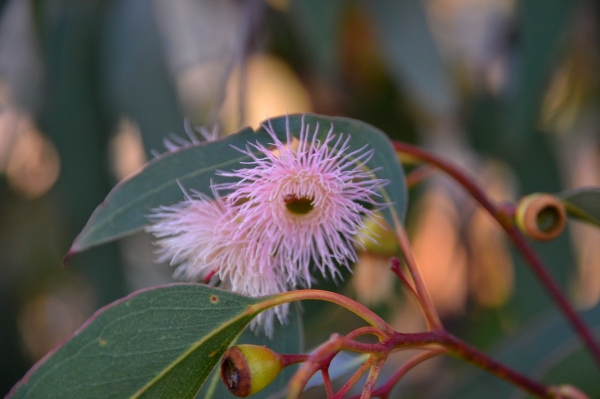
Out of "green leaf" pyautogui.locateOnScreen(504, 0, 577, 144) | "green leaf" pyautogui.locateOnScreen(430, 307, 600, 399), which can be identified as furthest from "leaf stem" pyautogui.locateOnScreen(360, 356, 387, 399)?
"green leaf" pyautogui.locateOnScreen(504, 0, 577, 144)

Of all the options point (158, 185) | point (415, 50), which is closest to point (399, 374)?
point (158, 185)

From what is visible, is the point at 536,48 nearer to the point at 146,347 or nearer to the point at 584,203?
the point at 584,203

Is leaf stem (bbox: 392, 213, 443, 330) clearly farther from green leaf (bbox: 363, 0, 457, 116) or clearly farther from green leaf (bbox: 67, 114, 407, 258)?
green leaf (bbox: 363, 0, 457, 116)

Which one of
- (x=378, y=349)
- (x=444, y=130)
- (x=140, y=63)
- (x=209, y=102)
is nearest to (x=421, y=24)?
(x=444, y=130)

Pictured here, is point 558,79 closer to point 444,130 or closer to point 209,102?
point 444,130

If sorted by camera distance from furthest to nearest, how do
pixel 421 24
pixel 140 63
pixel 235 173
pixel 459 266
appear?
pixel 459 266, pixel 140 63, pixel 421 24, pixel 235 173

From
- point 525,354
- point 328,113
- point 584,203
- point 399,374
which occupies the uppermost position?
point 328,113

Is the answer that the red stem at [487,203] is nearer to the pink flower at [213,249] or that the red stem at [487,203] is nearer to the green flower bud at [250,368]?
the pink flower at [213,249]
